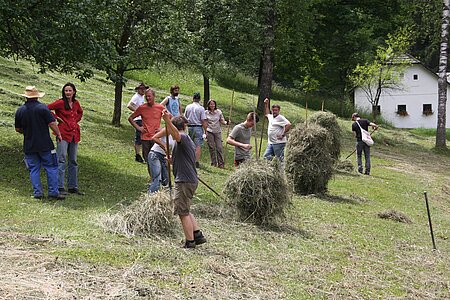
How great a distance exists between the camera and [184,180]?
304 inches

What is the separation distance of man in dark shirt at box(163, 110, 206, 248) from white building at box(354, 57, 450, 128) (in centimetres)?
4359

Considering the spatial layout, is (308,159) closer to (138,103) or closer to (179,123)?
(138,103)

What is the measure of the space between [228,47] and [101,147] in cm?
1099

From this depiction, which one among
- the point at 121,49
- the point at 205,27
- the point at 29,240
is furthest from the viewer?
the point at 205,27

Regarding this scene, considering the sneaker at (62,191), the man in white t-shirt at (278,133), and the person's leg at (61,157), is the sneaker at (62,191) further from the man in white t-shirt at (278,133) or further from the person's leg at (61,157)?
the man in white t-shirt at (278,133)

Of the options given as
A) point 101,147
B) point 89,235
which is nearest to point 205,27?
point 101,147

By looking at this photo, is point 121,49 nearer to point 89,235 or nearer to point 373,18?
point 89,235

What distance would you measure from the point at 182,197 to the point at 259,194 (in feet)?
6.82

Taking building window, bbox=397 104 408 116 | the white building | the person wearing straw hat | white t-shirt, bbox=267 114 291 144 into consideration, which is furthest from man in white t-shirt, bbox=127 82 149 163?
building window, bbox=397 104 408 116

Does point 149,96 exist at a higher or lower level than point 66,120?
higher

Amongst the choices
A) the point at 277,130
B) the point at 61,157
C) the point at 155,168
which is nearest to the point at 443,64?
the point at 277,130

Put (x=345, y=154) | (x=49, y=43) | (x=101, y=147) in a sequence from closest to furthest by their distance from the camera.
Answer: (x=49, y=43)
(x=101, y=147)
(x=345, y=154)

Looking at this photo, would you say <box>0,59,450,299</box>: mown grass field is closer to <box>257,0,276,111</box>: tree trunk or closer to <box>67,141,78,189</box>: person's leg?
<box>67,141,78,189</box>: person's leg

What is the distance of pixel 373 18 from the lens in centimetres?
4194
